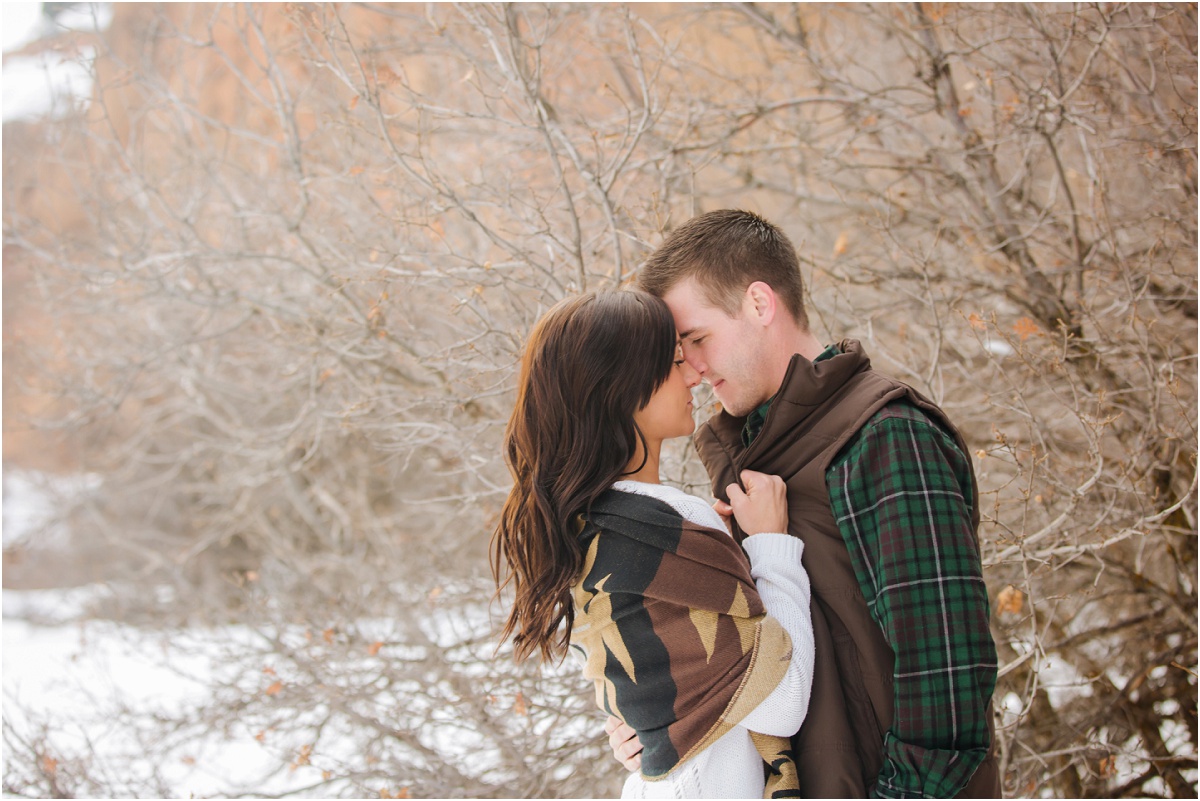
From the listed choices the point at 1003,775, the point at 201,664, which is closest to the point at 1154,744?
the point at 1003,775

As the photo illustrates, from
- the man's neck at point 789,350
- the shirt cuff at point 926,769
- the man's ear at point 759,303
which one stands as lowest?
the shirt cuff at point 926,769

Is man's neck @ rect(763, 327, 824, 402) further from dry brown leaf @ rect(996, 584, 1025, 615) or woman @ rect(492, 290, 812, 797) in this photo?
dry brown leaf @ rect(996, 584, 1025, 615)

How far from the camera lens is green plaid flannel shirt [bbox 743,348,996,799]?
1580mm

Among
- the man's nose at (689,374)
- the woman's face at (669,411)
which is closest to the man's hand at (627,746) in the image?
the woman's face at (669,411)

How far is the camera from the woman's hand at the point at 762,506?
1.82 metres

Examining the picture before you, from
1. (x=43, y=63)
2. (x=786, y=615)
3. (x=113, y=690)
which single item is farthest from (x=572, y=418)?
(x=43, y=63)

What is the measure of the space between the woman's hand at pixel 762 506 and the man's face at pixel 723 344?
0.22 meters

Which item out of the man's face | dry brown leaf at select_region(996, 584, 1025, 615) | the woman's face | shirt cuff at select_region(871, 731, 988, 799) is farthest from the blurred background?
shirt cuff at select_region(871, 731, 988, 799)

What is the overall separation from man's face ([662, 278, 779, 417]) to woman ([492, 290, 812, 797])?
9cm

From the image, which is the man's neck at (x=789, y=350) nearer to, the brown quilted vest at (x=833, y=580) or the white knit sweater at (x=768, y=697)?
the brown quilted vest at (x=833, y=580)

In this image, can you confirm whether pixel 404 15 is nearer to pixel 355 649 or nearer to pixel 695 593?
pixel 355 649

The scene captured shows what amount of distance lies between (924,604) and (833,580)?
0.70 ft

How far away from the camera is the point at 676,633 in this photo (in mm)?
1712

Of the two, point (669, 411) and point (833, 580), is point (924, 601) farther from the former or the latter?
point (669, 411)
